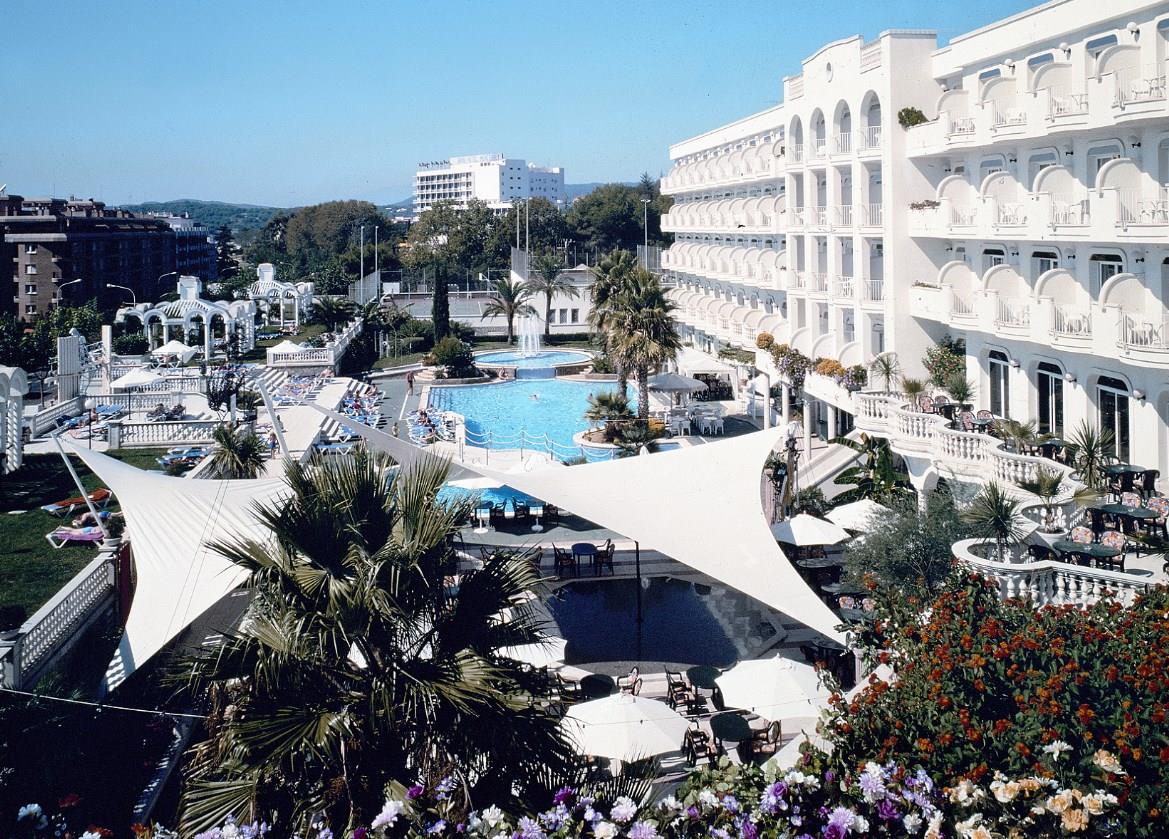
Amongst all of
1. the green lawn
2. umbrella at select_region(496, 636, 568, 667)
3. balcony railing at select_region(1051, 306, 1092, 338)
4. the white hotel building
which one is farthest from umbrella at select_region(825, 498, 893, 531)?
the green lawn

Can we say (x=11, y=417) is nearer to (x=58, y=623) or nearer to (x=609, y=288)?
(x=58, y=623)

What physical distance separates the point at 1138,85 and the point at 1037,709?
48.4 ft

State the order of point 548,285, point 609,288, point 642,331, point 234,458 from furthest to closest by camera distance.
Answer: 1. point 548,285
2. point 609,288
3. point 642,331
4. point 234,458

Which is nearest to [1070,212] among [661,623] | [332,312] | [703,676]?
[661,623]

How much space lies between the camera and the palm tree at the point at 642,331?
3894cm

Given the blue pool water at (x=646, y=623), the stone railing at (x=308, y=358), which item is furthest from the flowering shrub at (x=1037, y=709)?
the stone railing at (x=308, y=358)

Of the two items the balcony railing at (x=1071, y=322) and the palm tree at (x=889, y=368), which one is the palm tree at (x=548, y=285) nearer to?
the palm tree at (x=889, y=368)

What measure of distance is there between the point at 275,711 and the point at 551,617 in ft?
40.4

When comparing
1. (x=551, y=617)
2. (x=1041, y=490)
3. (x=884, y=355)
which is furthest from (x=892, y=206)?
(x=551, y=617)

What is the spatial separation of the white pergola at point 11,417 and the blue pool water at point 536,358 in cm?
3034

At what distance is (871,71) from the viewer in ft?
101

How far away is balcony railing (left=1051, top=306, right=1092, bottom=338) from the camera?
21.1 m

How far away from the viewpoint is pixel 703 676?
17.2 metres

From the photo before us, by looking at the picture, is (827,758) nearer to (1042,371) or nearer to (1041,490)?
(1041,490)
